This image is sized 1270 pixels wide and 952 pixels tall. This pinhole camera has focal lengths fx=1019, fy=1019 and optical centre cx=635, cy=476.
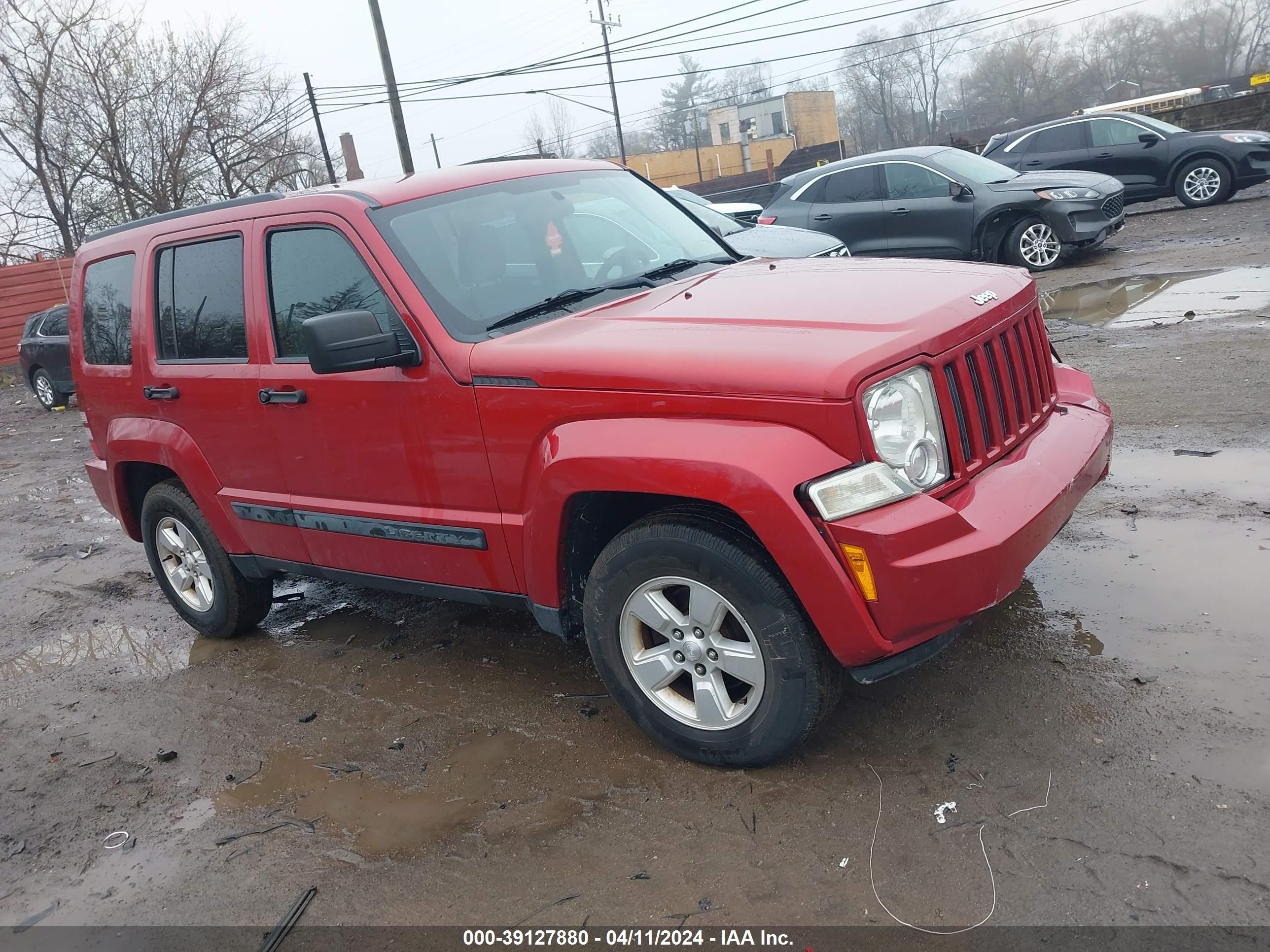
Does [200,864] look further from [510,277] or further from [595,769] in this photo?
[510,277]

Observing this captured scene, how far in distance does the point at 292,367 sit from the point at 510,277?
97 centimetres

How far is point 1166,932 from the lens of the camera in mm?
2338

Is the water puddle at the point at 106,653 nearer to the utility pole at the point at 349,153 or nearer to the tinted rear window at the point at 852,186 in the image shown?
the tinted rear window at the point at 852,186

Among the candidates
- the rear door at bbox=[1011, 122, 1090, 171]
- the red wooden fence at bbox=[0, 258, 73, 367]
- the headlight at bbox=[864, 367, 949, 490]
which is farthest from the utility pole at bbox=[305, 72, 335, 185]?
the headlight at bbox=[864, 367, 949, 490]

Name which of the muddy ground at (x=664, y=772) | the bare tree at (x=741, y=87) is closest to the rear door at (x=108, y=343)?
the muddy ground at (x=664, y=772)

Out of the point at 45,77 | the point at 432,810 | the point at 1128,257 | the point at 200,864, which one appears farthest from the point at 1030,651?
the point at 45,77

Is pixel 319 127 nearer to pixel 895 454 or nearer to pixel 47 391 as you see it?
pixel 47 391

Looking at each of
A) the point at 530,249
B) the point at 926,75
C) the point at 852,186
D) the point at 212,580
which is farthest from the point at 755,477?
the point at 926,75

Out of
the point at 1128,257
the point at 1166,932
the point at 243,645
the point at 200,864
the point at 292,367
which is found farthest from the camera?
the point at 1128,257

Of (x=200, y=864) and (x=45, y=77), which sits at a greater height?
(x=45, y=77)

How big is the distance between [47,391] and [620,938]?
16472 millimetres

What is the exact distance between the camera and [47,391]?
52.7 feet

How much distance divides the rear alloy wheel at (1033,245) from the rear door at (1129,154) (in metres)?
4.15

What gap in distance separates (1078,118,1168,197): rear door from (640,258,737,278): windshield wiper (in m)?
12.9
